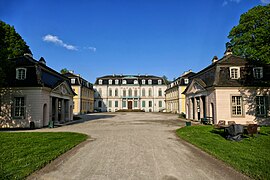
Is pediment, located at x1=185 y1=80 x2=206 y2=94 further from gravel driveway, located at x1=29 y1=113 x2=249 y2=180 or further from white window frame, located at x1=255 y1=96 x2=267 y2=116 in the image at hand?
gravel driveway, located at x1=29 y1=113 x2=249 y2=180

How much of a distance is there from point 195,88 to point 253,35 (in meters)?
9.86

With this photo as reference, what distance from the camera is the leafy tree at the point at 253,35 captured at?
64.3 ft

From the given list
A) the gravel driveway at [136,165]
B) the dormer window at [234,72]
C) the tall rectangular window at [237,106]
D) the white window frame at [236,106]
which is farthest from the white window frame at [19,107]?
the dormer window at [234,72]

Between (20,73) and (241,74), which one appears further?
(241,74)

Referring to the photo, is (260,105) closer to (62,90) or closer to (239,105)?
(239,105)

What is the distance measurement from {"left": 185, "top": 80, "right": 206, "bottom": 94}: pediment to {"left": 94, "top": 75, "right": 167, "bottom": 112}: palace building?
31.9 m

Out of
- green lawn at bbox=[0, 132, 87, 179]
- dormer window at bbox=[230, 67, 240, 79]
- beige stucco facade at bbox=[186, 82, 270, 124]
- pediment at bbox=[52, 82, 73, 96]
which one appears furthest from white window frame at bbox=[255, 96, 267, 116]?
pediment at bbox=[52, 82, 73, 96]

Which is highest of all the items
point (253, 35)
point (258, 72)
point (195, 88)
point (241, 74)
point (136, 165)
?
point (253, 35)

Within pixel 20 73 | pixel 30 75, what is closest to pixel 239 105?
pixel 30 75

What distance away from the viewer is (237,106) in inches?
724

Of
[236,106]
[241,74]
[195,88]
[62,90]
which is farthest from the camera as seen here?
[195,88]

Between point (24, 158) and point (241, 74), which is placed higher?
point (241, 74)

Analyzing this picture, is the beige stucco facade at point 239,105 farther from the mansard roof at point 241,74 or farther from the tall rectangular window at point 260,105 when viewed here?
the mansard roof at point 241,74

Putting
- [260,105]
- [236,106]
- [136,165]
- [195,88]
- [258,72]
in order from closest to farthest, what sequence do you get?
[136,165], [236,106], [260,105], [258,72], [195,88]
